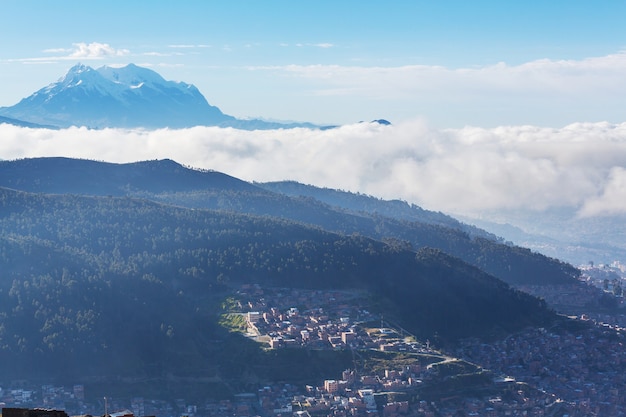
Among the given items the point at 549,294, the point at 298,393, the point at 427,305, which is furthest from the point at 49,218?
the point at 549,294

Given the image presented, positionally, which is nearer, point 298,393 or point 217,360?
point 298,393

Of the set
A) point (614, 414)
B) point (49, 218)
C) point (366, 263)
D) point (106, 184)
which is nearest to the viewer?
point (614, 414)

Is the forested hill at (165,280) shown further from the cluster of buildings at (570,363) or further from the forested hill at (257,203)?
A: the forested hill at (257,203)

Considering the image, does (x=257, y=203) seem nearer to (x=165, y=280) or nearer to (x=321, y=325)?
(x=165, y=280)

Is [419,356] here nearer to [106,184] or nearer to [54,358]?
Answer: [54,358]

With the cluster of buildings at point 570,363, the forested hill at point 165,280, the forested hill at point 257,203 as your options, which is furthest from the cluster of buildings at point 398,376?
the forested hill at point 257,203

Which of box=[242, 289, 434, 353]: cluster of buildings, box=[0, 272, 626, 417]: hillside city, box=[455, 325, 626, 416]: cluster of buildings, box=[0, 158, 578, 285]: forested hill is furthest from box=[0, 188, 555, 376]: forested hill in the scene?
box=[0, 158, 578, 285]: forested hill
